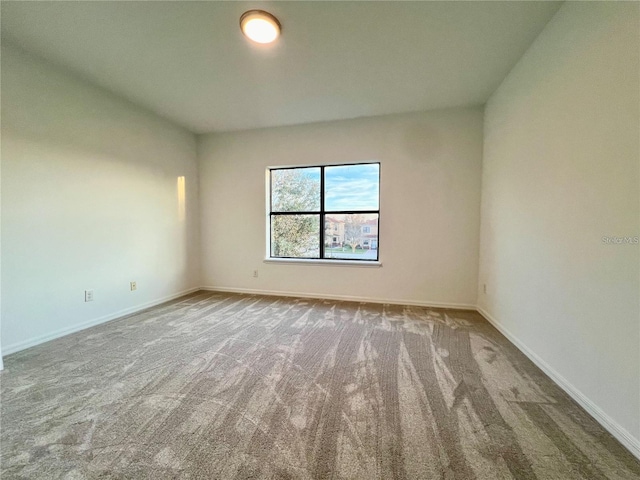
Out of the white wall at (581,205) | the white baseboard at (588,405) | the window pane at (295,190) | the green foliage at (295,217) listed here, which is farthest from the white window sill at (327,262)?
the white baseboard at (588,405)

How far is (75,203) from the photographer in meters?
2.65

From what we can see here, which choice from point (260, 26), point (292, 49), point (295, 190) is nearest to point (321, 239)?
point (295, 190)

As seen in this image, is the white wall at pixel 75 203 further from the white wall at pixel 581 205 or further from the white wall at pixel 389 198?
the white wall at pixel 581 205

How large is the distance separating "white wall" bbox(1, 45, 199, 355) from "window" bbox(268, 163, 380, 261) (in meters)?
1.71

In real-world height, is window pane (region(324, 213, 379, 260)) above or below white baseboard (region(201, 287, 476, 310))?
above

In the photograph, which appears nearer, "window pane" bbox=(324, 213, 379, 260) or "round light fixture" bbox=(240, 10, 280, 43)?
"round light fixture" bbox=(240, 10, 280, 43)

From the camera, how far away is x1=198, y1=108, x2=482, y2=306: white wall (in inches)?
132

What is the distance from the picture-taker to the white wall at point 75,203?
2.21 meters

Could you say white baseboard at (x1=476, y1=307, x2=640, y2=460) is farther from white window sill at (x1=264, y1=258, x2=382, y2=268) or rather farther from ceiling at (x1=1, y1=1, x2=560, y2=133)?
ceiling at (x1=1, y1=1, x2=560, y2=133)

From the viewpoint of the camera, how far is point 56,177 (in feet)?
8.18

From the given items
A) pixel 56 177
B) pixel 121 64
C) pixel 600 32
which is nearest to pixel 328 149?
pixel 121 64

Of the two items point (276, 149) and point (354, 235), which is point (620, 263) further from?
point (276, 149)

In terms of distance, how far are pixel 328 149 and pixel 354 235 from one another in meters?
Result: 1.38

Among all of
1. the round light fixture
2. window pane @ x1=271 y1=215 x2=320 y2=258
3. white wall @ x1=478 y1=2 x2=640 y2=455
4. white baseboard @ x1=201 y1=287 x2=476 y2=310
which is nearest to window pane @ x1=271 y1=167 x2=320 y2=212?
window pane @ x1=271 y1=215 x2=320 y2=258
